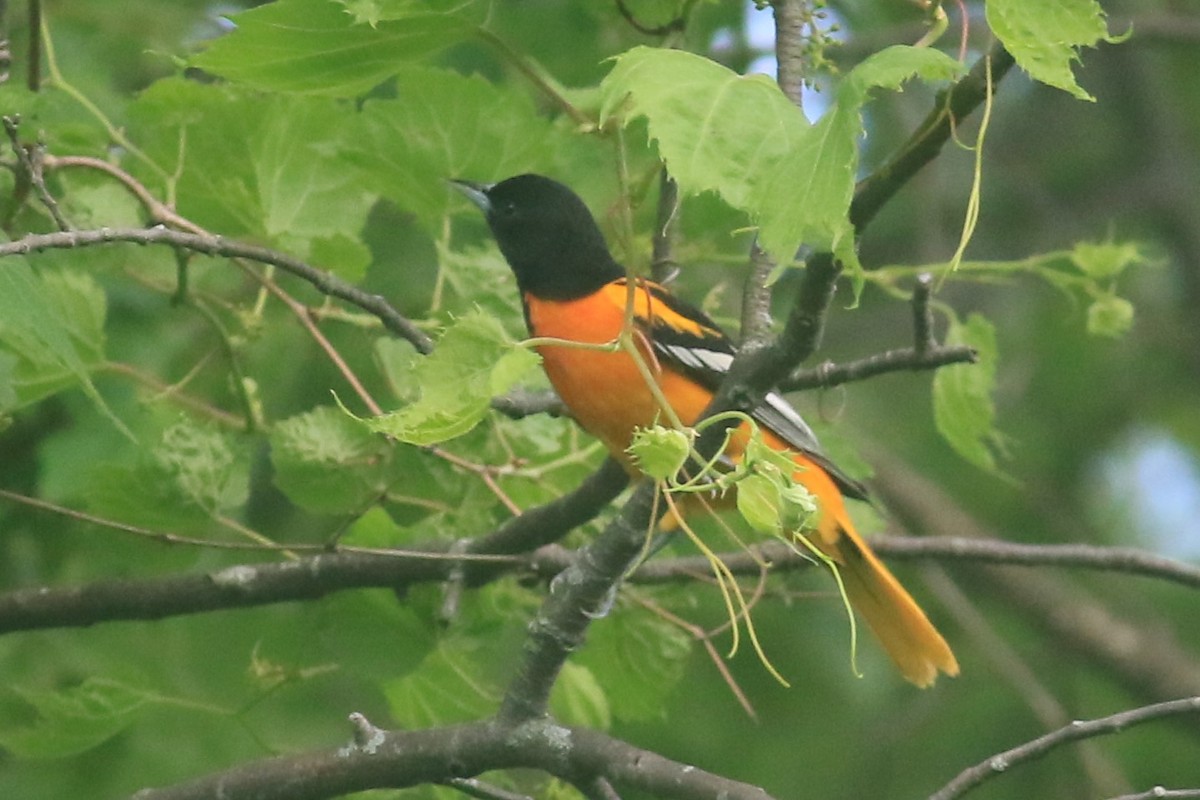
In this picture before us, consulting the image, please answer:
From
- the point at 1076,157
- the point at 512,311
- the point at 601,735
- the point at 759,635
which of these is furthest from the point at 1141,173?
the point at 601,735

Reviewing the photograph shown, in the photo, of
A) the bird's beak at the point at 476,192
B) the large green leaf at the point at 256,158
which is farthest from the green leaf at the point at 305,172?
the bird's beak at the point at 476,192

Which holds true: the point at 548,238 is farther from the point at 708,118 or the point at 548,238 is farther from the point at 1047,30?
the point at 1047,30

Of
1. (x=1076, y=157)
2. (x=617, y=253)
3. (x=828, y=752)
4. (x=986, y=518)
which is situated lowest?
(x=828, y=752)

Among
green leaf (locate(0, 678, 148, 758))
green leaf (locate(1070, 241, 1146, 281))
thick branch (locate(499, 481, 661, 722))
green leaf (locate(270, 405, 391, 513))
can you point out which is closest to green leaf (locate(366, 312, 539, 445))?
thick branch (locate(499, 481, 661, 722))

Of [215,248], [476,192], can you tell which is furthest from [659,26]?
[215,248]

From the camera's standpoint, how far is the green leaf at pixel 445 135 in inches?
127

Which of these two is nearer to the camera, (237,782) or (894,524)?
(237,782)

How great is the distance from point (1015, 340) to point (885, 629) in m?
4.26

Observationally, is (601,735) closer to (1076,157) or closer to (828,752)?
(828,752)

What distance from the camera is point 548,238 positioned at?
3.96 metres

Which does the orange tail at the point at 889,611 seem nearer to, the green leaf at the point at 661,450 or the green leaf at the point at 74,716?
the green leaf at the point at 74,716

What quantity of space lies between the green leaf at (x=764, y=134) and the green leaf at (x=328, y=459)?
54.0 inches

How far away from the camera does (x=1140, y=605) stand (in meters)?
7.06

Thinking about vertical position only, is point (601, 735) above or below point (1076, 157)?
below
